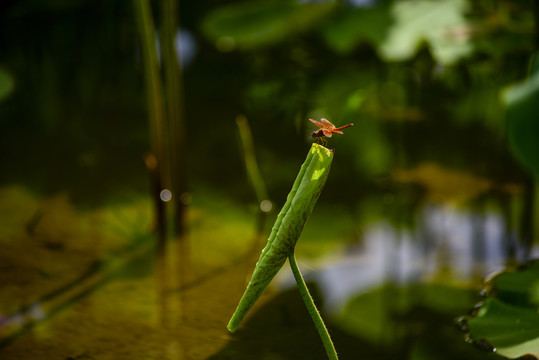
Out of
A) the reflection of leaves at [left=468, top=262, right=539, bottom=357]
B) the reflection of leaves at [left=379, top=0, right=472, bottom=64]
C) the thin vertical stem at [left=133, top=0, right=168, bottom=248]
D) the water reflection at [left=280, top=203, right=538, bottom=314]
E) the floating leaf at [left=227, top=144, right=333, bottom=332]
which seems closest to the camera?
the floating leaf at [left=227, top=144, right=333, bottom=332]

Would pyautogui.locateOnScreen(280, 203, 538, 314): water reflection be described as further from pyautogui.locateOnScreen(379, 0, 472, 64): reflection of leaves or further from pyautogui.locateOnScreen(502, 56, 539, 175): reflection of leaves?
pyautogui.locateOnScreen(379, 0, 472, 64): reflection of leaves

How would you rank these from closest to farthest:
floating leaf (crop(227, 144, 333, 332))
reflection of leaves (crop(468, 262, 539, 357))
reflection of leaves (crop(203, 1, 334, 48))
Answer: floating leaf (crop(227, 144, 333, 332)) < reflection of leaves (crop(468, 262, 539, 357)) < reflection of leaves (crop(203, 1, 334, 48))

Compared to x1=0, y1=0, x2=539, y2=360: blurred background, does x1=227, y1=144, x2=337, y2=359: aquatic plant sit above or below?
below

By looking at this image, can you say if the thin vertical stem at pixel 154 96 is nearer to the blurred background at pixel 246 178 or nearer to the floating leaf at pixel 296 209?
the blurred background at pixel 246 178

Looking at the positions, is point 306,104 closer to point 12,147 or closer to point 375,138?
point 375,138

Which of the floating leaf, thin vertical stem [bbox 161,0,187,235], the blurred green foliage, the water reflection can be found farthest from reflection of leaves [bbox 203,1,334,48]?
the floating leaf

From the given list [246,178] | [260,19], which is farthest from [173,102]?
[260,19]

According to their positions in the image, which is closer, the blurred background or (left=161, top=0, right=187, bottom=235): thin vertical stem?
the blurred background
